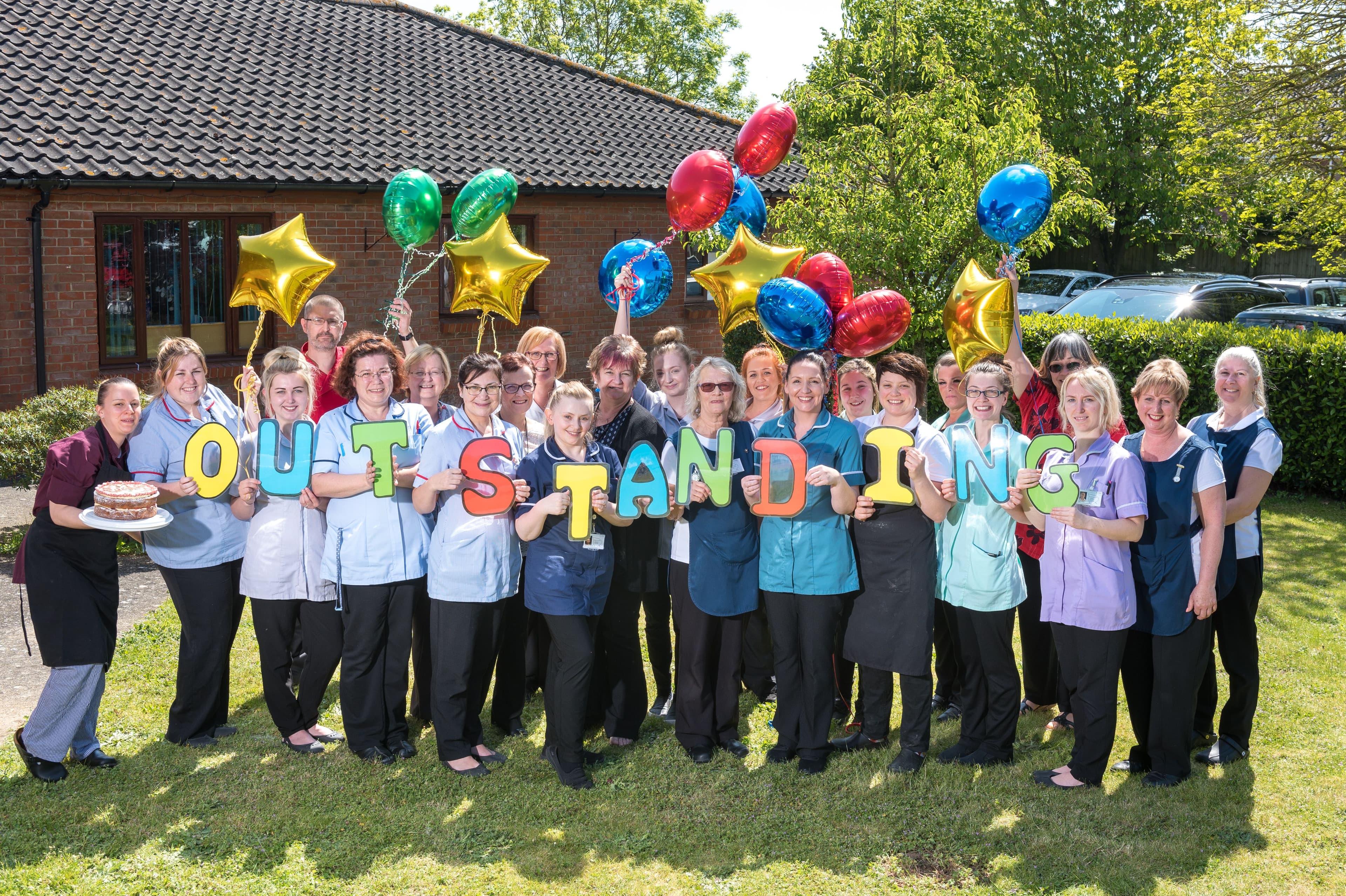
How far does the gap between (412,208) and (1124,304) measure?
13.8 meters

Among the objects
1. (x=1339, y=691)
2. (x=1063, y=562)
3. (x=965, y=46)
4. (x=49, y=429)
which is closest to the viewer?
(x=1063, y=562)

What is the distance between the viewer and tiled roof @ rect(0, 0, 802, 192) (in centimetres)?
1220

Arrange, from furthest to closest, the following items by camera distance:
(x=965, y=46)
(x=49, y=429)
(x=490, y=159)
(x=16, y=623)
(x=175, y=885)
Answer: (x=965, y=46) < (x=490, y=159) < (x=49, y=429) < (x=16, y=623) < (x=175, y=885)

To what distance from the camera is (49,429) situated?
29.5 feet

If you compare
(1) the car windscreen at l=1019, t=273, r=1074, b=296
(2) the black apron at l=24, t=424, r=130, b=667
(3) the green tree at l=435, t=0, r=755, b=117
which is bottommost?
(2) the black apron at l=24, t=424, r=130, b=667

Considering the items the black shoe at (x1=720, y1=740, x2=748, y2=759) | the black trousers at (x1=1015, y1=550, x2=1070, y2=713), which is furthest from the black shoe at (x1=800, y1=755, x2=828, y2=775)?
the black trousers at (x1=1015, y1=550, x2=1070, y2=713)

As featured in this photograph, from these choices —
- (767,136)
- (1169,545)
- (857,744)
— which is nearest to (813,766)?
(857,744)

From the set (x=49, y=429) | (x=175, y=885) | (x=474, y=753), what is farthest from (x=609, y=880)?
(x=49, y=429)

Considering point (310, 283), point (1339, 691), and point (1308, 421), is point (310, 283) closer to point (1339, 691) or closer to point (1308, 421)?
Answer: point (1339, 691)

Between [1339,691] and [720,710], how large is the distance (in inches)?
141

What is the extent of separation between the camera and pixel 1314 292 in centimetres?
1970

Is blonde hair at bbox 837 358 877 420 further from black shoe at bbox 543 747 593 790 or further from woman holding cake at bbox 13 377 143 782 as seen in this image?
woman holding cake at bbox 13 377 143 782

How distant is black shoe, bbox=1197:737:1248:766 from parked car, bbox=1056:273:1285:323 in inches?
452

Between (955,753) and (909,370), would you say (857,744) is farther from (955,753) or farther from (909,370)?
(909,370)
